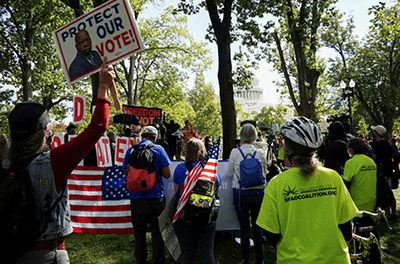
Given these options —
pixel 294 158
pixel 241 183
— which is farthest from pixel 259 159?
pixel 294 158

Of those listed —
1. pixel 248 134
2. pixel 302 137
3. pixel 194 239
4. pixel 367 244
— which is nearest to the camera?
pixel 302 137

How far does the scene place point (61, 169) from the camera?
186cm

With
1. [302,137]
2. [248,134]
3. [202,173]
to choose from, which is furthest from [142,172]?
[302,137]

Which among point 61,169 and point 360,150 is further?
point 360,150

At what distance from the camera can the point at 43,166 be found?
5.92 feet

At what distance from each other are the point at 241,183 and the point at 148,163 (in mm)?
1413

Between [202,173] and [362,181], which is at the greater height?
[202,173]

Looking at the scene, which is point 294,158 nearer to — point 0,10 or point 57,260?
point 57,260

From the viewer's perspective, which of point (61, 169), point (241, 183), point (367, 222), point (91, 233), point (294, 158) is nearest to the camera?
point (61, 169)

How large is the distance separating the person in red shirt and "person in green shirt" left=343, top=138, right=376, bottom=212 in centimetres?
362

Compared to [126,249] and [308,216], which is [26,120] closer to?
[308,216]

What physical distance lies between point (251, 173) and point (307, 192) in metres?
2.52

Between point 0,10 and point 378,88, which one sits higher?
point 0,10

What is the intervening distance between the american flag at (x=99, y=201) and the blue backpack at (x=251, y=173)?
9.13 ft
